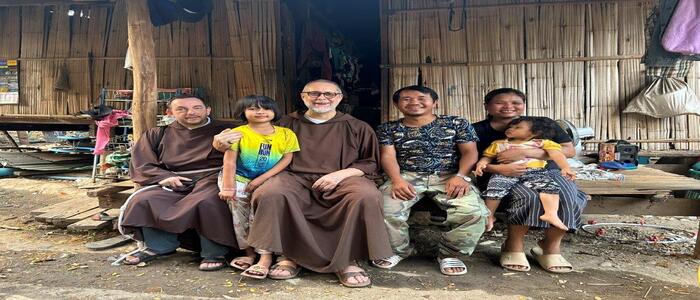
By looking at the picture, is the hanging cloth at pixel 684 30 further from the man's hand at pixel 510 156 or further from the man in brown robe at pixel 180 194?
the man in brown robe at pixel 180 194

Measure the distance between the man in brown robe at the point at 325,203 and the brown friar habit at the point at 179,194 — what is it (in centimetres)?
39

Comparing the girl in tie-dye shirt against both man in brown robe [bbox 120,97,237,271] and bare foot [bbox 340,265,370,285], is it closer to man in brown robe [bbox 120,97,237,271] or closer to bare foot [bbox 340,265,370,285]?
man in brown robe [bbox 120,97,237,271]

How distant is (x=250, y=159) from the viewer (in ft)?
10.8

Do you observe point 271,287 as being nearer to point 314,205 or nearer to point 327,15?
point 314,205

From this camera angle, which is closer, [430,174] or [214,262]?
[214,262]

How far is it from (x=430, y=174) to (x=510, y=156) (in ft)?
1.93

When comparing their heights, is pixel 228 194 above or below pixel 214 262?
above

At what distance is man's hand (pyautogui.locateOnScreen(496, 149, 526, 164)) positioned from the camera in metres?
3.27

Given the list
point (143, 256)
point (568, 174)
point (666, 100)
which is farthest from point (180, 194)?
point (666, 100)

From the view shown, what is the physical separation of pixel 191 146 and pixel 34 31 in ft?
15.1

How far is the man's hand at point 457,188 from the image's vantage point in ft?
10.4

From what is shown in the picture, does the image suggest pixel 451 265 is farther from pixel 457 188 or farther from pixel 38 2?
pixel 38 2

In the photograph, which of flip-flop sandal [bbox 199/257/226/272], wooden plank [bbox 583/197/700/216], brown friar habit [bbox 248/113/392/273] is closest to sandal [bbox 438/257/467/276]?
brown friar habit [bbox 248/113/392/273]

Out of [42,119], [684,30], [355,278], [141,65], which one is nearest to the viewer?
[355,278]
